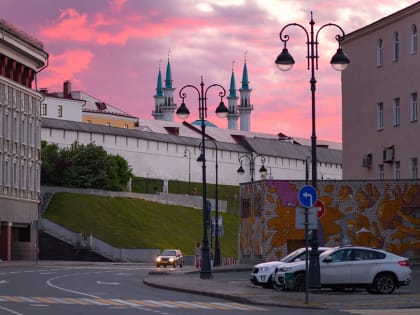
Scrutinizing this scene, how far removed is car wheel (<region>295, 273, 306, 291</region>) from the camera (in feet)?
131

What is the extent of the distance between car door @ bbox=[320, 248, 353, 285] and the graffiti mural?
843 inches

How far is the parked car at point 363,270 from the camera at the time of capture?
39.1 meters

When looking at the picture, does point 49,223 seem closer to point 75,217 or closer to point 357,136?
point 75,217

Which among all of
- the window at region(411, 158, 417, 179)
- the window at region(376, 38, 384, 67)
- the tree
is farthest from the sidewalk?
the tree

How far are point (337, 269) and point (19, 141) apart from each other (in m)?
60.6

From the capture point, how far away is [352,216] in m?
62.1

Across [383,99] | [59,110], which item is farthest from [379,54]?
[59,110]

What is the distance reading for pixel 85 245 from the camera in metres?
106

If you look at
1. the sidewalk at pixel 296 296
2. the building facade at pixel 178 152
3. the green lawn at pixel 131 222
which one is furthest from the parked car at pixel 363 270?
the building facade at pixel 178 152

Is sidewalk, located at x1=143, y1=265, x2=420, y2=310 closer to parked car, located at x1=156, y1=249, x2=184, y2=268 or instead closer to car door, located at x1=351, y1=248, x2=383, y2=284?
car door, located at x1=351, y1=248, x2=383, y2=284

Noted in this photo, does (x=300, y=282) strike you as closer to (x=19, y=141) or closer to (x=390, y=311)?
(x=390, y=311)

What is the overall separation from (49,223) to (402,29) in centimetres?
4972

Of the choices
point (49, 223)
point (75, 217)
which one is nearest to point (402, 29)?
point (49, 223)

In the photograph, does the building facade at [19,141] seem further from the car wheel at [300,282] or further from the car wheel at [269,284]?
the car wheel at [300,282]
